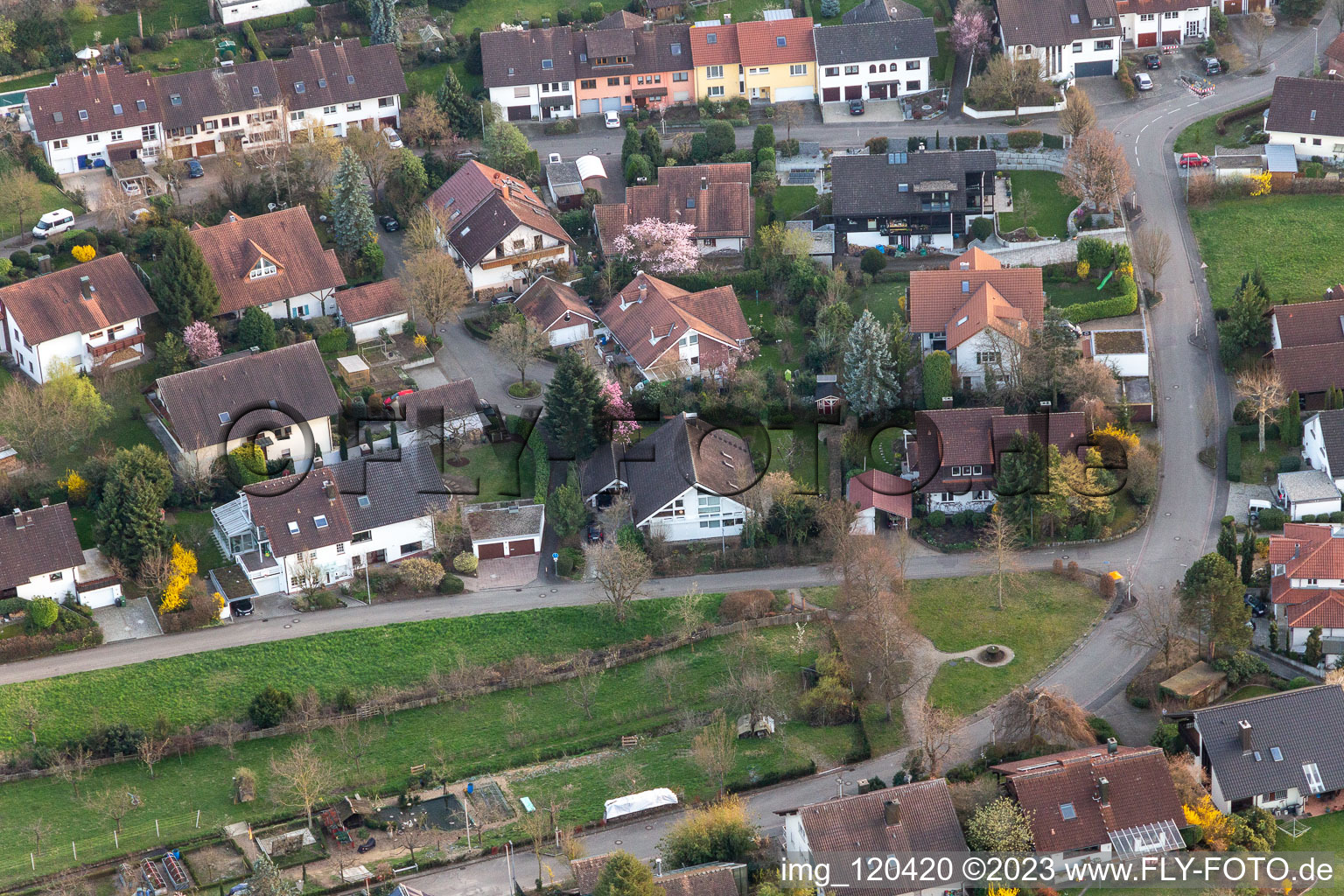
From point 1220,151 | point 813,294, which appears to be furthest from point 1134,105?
point 813,294

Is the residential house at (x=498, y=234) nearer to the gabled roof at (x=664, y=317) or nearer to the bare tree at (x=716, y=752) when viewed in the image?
the gabled roof at (x=664, y=317)

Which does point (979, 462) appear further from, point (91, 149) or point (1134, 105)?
point (91, 149)

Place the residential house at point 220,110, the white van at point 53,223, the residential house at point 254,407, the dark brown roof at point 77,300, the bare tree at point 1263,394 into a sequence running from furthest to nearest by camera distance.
Answer: the residential house at point 220,110, the white van at point 53,223, the dark brown roof at point 77,300, the residential house at point 254,407, the bare tree at point 1263,394

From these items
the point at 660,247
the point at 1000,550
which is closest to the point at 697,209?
the point at 660,247

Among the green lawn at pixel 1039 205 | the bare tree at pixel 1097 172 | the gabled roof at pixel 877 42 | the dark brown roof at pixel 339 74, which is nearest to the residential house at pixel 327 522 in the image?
the dark brown roof at pixel 339 74

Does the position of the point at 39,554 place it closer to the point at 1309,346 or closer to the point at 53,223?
the point at 53,223
